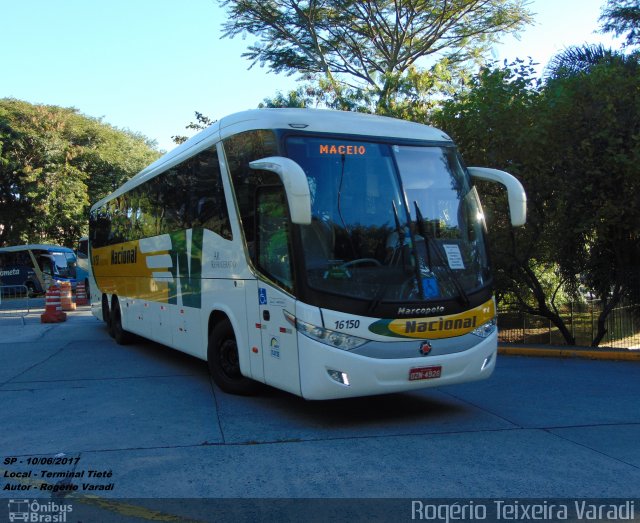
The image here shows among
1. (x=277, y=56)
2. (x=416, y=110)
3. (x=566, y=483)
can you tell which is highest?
(x=277, y=56)

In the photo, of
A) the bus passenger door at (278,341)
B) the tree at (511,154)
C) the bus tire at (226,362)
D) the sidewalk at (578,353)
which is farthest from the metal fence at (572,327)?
the bus passenger door at (278,341)

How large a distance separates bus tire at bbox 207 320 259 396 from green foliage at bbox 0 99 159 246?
101 feet

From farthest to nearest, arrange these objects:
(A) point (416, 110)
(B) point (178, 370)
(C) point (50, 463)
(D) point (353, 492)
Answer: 1. (A) point (416, 110)
2. (B) point (178, 370)
3. (C) point (50, 463)
4. (D) point (353, 492)

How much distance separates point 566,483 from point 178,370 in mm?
6717

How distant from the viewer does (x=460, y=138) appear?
13.2 meters

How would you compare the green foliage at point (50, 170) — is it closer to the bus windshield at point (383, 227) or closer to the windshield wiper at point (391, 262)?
the bus windshield at point (383, 227)

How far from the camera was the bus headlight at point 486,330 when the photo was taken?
21.7 ft

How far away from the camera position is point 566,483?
4.75 metres

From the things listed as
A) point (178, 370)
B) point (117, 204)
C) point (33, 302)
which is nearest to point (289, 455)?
point (178, 370)

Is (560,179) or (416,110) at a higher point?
(416,110)

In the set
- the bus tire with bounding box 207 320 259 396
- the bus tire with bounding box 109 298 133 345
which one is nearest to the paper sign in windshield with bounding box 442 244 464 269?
the bus tire with bounding box 207 320 259 396

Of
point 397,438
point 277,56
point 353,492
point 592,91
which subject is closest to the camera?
point 353,492

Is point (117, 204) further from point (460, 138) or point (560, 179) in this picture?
point (560, 179)

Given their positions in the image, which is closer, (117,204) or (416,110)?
(117,204)
